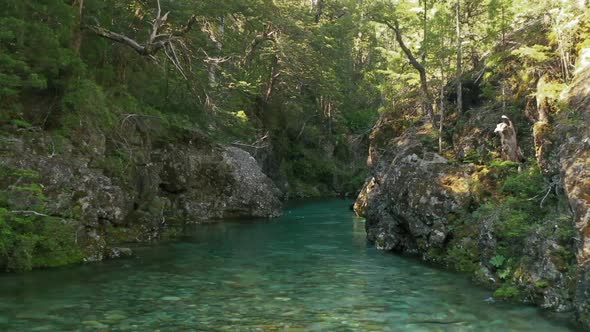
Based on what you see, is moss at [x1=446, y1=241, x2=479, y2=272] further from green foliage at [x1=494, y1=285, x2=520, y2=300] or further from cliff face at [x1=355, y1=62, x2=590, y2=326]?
green foliage at [x1=494, y1=285, x2=520, y2=300]

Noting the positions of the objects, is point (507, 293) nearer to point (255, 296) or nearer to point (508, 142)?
point (255, 296)

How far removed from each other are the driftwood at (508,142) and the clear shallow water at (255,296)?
4181 millimetres

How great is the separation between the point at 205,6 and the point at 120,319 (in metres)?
12.3

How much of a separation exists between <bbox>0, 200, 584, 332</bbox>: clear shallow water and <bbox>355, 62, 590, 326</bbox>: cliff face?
68cm

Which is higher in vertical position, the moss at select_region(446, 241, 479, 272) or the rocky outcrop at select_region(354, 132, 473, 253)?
the rocky outcrop at select_region(354, 132, 473, 253)

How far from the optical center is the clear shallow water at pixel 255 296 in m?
8.40

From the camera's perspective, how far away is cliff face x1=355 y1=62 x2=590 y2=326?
9.27 metres

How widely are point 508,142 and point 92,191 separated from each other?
1205 centimetres

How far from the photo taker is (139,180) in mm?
18906

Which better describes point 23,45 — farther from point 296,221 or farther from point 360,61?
point 360,61

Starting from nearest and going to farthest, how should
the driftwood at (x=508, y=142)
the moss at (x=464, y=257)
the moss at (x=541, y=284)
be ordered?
the moss at (x=541, y=284) → the moss at (x=464, y=257) → the driftwood at (x=508, y=142)

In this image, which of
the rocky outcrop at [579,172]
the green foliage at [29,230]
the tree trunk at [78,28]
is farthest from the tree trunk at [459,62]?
the green foliage at [29,230]

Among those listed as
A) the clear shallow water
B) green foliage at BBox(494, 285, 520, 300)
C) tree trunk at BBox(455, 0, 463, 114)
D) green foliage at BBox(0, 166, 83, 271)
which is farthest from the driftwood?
green foliage at BBox(0, 166, 83, 271)

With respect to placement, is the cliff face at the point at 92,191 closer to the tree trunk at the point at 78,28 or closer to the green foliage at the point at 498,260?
the tree trunk at the point at 78,28
